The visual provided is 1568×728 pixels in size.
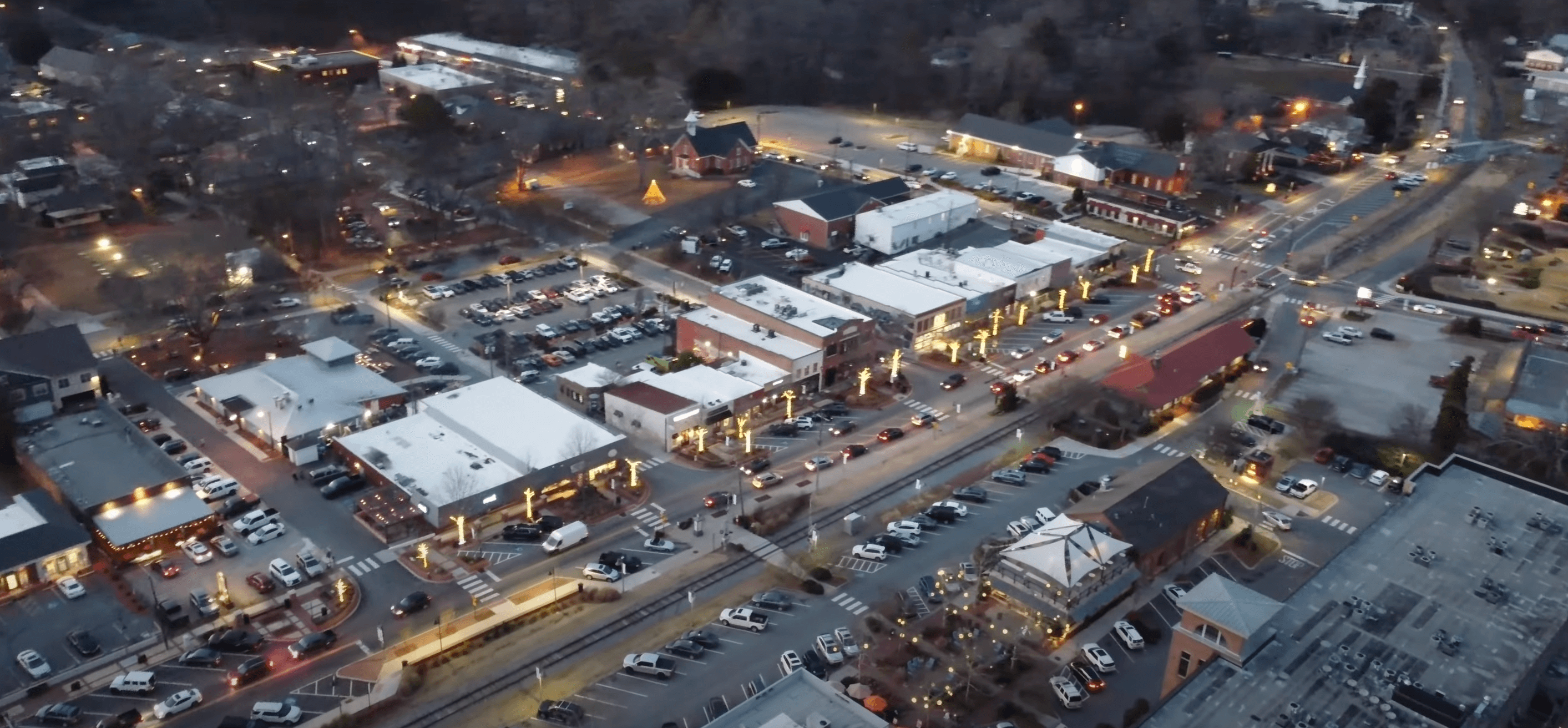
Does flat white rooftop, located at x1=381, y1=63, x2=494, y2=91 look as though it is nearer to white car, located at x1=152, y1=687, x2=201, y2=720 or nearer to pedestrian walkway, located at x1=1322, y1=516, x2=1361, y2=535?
white car, located at x1=152, y1=687, x2=201, y2=720

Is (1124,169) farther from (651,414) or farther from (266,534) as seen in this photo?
(266,534)

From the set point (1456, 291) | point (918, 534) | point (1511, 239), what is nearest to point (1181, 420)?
point (918, 534)

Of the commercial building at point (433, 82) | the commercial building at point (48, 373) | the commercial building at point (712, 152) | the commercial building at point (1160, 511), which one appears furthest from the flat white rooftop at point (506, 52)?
the commercial building at point (1160, 511)

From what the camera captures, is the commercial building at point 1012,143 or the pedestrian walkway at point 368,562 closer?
the pedestrian walkway at point 368,562

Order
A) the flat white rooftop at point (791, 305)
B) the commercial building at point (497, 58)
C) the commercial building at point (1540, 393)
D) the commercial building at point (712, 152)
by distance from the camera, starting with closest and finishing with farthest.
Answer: the commercial building at point (1540, 393) < the flat white rooftop at point (791, 305) < the commercial building at point (712, 152) < the commercial building at point (497, 58)

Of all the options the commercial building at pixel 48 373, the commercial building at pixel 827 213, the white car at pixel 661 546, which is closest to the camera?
the white car at pixel 661 546

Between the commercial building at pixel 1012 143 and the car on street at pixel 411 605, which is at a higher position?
the commercial building at pixel 1012 143

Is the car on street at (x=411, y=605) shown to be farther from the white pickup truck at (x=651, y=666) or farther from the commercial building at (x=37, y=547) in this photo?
the commercial building at (x=37, y=547)

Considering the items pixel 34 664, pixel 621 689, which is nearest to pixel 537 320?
pixel 621 689

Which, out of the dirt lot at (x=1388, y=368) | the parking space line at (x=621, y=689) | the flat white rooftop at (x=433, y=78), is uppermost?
the flat white rooftop at (x=433, y=78)
